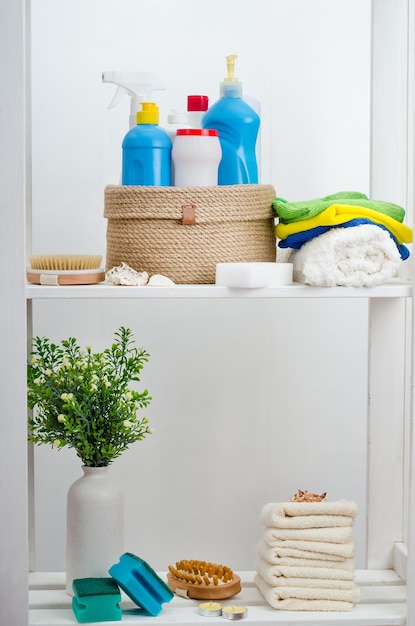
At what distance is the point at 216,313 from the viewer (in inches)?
72.8

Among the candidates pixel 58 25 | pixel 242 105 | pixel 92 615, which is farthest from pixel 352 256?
pixel 58 25

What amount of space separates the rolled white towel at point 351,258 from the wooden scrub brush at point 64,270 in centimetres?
33

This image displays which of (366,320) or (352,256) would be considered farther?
(366,320)

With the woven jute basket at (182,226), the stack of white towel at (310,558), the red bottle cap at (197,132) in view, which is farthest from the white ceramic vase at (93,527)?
the red bottle cap at (197,132)

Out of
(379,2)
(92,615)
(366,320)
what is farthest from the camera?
(366,320)

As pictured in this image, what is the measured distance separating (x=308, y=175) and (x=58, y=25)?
0.59 metres

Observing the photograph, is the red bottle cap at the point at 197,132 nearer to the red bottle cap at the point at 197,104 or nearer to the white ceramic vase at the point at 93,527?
the red bottle cap at the point at 197,104

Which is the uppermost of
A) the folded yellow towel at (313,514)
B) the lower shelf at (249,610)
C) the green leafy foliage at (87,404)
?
the green leafy foliage at (87,404)

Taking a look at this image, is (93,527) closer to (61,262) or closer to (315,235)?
(61,262)

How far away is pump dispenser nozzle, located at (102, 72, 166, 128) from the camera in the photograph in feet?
4.71

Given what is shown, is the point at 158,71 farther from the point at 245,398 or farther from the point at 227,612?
the point at 227,612

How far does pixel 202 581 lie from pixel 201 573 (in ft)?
0.09

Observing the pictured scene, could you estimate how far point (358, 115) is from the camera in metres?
1.83

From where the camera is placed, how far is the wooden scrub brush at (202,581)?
55.3 inches
